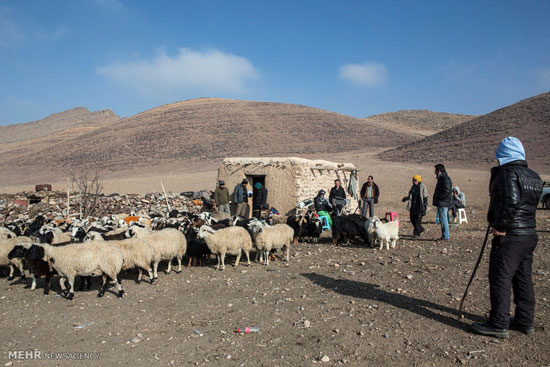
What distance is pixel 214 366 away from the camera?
4.29 m

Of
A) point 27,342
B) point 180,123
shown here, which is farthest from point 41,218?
point 180,123

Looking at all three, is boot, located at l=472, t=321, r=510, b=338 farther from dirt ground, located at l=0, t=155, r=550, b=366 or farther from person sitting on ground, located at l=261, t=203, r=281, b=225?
person sitting on ground, located at l=261, t=203, r=281, b=225

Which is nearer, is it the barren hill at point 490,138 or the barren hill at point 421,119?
the barren hill at point 490,138

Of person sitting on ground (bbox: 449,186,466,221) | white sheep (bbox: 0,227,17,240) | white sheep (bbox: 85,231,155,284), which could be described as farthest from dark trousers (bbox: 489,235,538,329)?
white sheep (bbox: 0,227,17,240)

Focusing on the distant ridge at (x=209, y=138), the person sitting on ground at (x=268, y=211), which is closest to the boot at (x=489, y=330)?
the person sitting on ground at (x=268, y=211)

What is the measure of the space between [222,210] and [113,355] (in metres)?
8.17

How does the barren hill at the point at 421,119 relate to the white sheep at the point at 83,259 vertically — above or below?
above

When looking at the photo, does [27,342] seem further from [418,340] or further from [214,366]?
[418,340]

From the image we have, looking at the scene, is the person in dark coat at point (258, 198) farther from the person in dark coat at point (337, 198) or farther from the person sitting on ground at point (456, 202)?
the person sitting on ground at point (456, 202)

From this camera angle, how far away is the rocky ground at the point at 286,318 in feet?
14.5

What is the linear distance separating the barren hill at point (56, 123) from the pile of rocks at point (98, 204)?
92.4 meters

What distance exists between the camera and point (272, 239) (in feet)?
28.4

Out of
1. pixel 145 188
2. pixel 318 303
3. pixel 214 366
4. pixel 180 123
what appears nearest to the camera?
pixel 214 366

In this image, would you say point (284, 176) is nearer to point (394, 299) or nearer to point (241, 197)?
point (241, 197)
